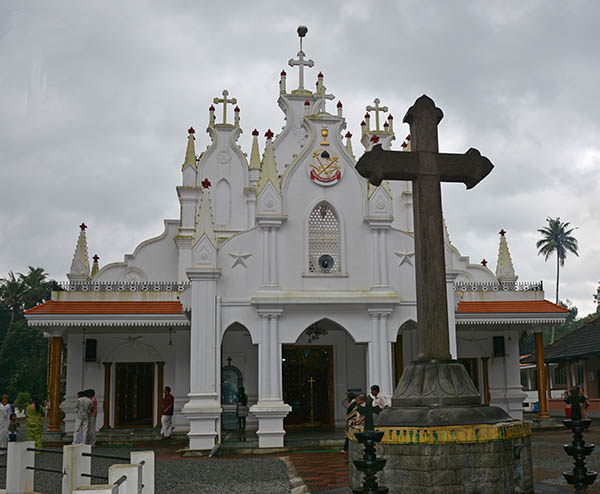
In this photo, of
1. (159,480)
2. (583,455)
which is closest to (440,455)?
(583,455)

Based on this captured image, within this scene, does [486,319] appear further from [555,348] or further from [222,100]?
[222,100]

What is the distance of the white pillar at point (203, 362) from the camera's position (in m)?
16.8

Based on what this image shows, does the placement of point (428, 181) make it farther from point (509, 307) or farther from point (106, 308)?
point (509, 307)

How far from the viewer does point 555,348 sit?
3038 centimetres

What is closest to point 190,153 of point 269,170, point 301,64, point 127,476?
point 301,64

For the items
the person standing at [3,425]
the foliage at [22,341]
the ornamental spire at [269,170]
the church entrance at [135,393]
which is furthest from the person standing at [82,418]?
the foliage at [22,341]

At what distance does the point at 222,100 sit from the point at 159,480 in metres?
17.0

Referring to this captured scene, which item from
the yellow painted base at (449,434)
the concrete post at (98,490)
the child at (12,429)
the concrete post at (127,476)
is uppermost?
the yellow painted base at (449,434)

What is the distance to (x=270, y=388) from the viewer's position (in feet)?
56.9

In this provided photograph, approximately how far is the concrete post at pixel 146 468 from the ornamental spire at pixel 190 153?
18.1 metres

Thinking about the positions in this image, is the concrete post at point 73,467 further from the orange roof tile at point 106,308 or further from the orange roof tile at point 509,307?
the orange roof tile at point 509,307

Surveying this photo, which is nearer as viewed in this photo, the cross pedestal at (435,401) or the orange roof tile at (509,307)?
the cross pedestal at (435,401)

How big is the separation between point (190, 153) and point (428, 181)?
17207 millimetres

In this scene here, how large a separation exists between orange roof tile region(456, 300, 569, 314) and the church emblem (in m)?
6.23
